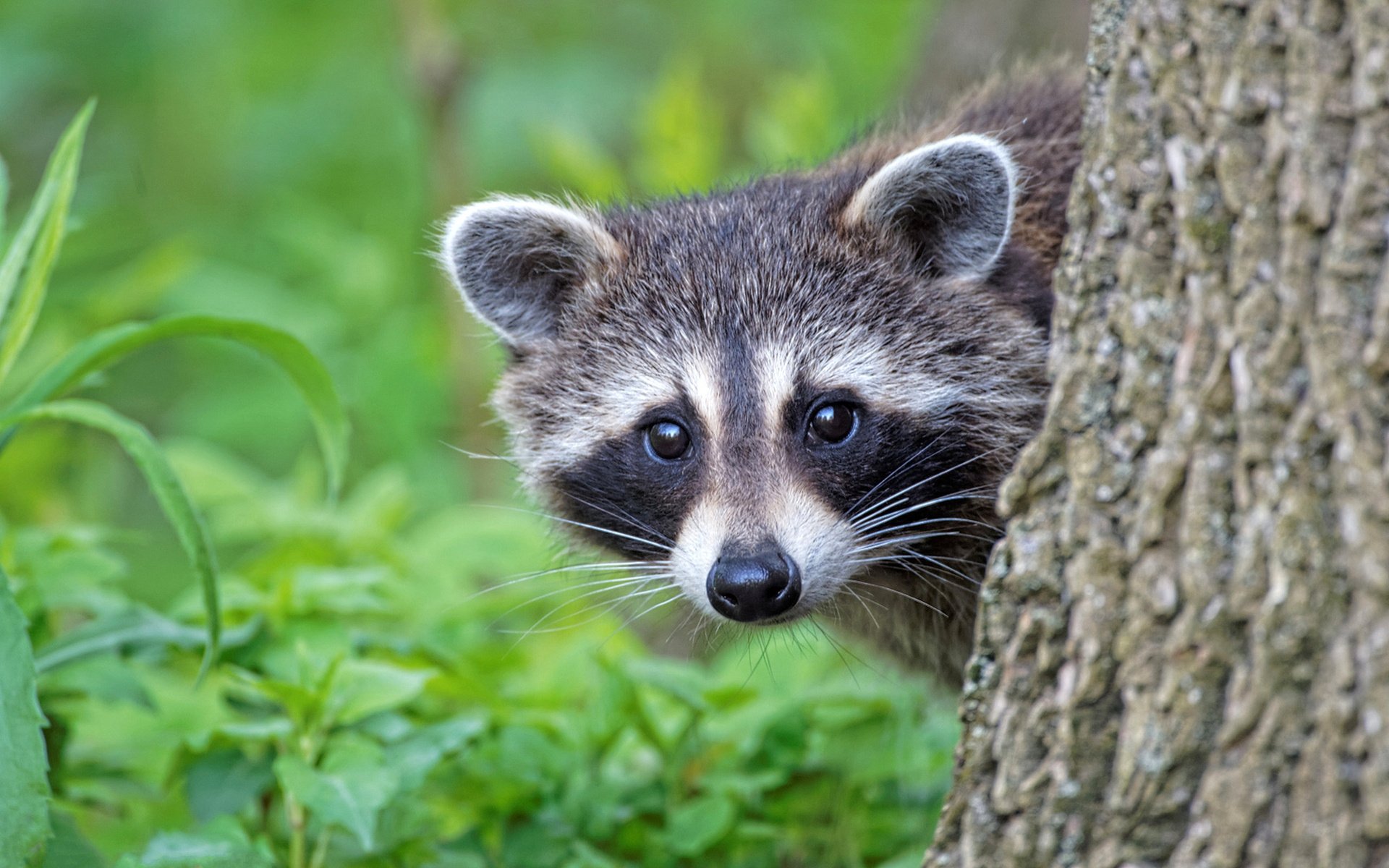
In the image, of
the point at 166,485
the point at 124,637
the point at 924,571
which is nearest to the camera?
the point at 166,485

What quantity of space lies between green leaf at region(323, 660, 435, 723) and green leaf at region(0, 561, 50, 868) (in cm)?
80

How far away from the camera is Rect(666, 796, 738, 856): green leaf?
3799 millimetres

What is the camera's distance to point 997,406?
4008 millimetres

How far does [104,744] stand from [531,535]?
1.59 metres

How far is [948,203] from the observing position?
13.5 feet

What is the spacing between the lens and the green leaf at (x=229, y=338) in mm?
3568

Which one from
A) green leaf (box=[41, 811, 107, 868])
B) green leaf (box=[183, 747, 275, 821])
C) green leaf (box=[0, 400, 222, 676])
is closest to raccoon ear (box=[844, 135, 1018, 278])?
green leaf (box=[0, 400, 222, 676])

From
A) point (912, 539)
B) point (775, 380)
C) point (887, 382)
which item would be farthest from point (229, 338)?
point (912, 539)

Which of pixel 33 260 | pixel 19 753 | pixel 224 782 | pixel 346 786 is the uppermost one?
pixel 33 260

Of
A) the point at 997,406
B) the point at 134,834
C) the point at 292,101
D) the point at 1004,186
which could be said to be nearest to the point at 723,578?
the point at 997,406

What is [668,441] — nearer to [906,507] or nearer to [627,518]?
[627,518]

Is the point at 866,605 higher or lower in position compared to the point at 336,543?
higher

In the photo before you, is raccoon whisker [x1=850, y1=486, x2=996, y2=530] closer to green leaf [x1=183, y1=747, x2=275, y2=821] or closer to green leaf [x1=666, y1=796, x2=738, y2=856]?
green leaf [x1=666, y1=796, x2=738, y2=856]

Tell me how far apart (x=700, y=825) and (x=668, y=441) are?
1.09 meters
